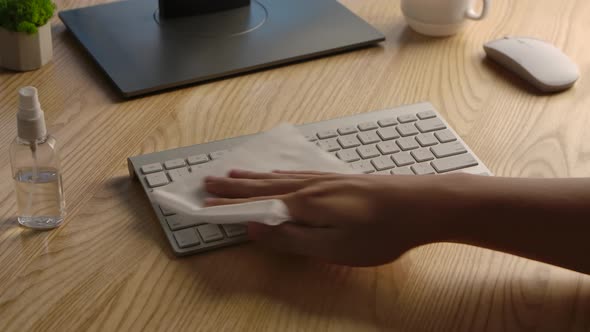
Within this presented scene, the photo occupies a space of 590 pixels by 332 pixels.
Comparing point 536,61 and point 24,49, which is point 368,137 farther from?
point 24,49

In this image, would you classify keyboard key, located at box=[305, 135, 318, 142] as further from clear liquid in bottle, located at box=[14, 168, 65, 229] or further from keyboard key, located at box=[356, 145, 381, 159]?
clear liquid in bottle, located at box=[14, 168, 65, 229]

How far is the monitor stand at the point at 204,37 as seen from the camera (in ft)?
3.78

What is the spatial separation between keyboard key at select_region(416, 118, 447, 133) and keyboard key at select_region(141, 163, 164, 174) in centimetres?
33

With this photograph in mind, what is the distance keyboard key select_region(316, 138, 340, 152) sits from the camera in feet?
3.28

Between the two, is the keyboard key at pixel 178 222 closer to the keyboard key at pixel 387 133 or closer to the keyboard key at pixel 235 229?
the keyboard key at pixel 235 229

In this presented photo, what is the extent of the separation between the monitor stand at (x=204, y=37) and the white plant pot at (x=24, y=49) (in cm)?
6

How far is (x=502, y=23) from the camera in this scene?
1375 millimetres

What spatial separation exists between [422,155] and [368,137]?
0.23ft

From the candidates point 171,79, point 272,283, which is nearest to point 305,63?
point 171,79

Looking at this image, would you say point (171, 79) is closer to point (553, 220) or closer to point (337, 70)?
point (337, 70)

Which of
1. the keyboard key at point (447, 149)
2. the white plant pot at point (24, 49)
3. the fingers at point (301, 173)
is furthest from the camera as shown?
the white plant pot at point (24, 49)

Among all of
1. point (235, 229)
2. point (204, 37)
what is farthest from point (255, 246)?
point (204, 37)

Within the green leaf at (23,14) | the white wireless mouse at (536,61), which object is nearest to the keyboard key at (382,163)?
the white wireless mouse at (536,61)

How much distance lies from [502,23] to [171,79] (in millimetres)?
579
